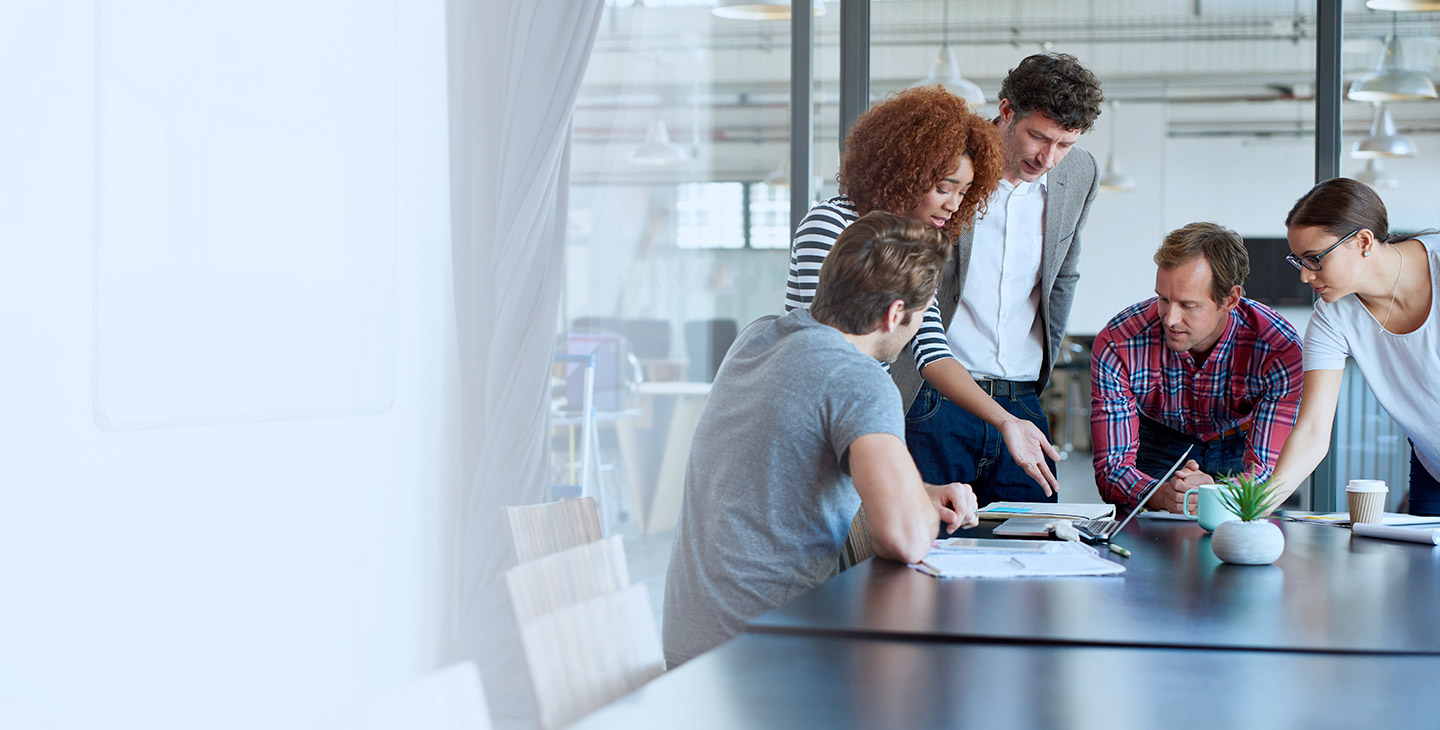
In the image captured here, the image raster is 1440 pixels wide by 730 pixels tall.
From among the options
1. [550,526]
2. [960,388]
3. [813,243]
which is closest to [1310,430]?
[960,388]

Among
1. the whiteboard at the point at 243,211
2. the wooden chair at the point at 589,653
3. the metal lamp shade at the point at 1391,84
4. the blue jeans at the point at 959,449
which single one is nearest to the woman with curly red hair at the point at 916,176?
the blue jeans at the point at 959,449

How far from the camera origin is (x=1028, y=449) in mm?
2385

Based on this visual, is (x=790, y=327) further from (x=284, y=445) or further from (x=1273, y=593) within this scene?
(x=284, y=445)

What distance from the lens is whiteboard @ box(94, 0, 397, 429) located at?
222cm

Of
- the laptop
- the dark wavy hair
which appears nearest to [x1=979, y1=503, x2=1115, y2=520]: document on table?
the laptop

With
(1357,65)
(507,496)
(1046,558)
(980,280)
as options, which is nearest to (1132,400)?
(980,280)

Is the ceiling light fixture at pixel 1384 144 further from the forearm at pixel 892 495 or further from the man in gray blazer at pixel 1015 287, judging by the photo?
the forearm at pixel 892 495

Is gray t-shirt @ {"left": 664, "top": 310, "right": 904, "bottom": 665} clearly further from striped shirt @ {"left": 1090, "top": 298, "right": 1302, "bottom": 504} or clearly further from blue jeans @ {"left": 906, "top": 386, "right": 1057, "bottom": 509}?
striped shirt @ {"left": 1090, "top": 298, "right": 1302, "bottom": 504}

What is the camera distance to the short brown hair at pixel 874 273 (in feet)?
6.20

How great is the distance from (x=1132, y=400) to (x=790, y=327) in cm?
127

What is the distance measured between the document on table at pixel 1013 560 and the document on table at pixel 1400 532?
64 centimetres

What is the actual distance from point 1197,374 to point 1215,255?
0.92 feet

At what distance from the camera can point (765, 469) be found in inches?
69.8

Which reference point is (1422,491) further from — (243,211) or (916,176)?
(243,211)
